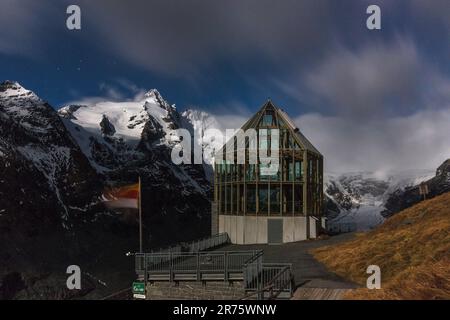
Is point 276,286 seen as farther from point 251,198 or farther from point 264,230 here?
point 251,198

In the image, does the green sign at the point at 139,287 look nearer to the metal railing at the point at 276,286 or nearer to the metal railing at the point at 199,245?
the metal railing at the point at 199,245

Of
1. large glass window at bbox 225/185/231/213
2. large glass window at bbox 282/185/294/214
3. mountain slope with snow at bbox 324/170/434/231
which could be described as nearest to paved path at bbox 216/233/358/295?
large glass window at bbox 282/185/294/214

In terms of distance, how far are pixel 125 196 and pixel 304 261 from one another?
11.7m

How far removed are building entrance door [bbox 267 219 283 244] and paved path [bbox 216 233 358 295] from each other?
131 cm

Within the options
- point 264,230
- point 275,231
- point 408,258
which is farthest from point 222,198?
point 408,258

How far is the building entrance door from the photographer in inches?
1449

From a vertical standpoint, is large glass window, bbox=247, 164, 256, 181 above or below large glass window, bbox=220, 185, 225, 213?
above

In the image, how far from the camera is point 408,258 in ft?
64.4

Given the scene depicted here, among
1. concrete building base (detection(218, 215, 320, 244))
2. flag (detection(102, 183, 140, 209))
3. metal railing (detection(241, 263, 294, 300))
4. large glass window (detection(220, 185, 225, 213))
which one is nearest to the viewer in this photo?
metal railing (detection(241, 263, 294, 300))

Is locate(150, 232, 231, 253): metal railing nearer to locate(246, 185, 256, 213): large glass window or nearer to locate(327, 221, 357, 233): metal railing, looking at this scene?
locate(246, 185, 256, 213): large glass window

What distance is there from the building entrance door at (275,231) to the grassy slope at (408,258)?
8.10 meters

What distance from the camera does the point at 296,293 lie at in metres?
17.6
